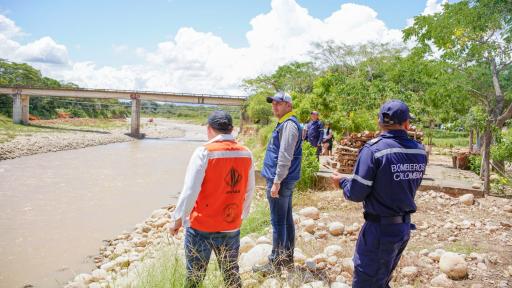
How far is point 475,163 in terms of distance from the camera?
426 inches

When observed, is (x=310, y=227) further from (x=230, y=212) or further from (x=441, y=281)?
(x=230, y=212)

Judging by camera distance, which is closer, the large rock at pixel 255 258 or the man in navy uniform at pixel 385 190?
the man in navy uniform at pixel 385 190

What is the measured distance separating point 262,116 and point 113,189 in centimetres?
1848

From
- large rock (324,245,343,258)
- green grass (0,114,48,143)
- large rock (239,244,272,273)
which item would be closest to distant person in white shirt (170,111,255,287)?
large rock (239,244,272,273)

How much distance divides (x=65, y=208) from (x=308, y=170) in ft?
24.7

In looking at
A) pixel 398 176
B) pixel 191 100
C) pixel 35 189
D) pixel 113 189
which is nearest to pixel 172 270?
pixel 398 176

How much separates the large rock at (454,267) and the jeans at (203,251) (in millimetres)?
2355

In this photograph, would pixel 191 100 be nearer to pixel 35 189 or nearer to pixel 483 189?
pixel 35 189

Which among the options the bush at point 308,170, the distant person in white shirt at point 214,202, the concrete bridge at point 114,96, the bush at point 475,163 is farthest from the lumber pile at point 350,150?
the concrete bridge at point 114,96

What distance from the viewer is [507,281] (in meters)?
3.95

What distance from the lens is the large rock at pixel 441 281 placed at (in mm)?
3828

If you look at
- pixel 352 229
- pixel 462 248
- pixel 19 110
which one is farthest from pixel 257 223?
pixel 19 110

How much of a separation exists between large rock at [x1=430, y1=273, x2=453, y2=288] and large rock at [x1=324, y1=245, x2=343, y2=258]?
3.63ft

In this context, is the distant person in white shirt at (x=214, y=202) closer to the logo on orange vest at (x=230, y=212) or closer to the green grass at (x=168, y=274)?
the logo on orange vest at (x=230, y=212)
